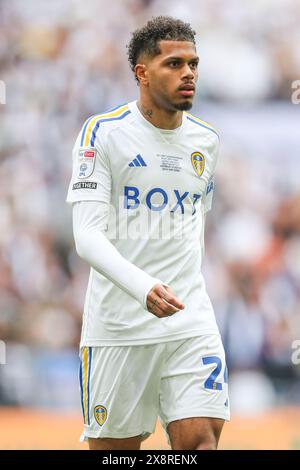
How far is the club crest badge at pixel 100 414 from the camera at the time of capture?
482 cm

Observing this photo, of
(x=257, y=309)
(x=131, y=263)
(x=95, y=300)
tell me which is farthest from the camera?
(x=257, y=309)

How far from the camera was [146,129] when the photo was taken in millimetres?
4961

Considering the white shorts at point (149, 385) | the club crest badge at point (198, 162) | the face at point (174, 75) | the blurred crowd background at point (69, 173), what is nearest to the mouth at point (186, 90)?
the face at point (174, 75)

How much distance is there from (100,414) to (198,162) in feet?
4.40

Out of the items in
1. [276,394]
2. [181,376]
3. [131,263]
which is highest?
[131,263]

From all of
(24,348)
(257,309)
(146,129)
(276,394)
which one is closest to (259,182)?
(257,309)

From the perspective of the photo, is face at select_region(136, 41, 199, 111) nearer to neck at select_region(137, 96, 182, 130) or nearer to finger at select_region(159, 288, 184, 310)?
neck at select_region(137, 96, 182, 130)

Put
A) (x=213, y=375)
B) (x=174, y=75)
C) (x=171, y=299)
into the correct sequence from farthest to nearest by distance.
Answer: (x=174, y=75) < (x=213, y=375) < (x=171, y=299)

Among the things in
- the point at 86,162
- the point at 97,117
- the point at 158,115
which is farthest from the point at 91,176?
the point at 158,115

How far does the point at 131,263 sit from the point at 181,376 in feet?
1.90

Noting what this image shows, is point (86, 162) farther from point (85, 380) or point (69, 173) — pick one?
point (69, 173)

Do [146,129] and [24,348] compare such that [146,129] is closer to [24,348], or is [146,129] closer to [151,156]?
[151,156]

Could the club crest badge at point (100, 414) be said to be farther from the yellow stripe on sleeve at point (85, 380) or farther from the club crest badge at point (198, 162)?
the club crest badge at point (198, 162)

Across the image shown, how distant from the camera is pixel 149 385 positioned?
4.76 meters
